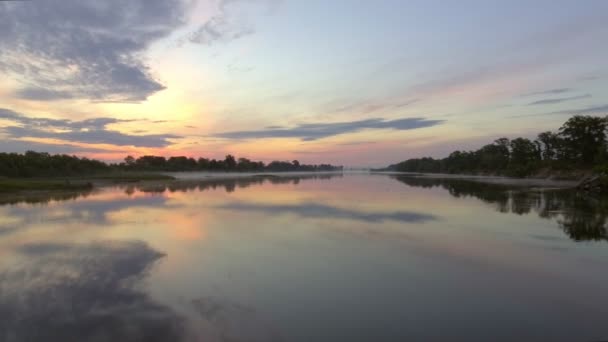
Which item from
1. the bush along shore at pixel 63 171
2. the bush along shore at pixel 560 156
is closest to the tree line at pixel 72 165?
the bush along shore at pixel 63 171

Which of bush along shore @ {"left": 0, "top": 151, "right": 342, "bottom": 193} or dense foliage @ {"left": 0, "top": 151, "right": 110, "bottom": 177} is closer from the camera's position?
bush along shore @ {"left": 0, "top": 151, "right": 342, "bottom": 193}

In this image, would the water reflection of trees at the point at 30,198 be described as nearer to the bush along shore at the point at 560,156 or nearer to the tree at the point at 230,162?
the bush along shore at the point at 560,156

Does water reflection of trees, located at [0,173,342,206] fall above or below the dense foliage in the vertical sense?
below

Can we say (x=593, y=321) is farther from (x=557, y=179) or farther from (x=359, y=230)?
(x=557, y=179)

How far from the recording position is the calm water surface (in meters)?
6.14

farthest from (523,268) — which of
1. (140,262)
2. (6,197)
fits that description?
(6,197)

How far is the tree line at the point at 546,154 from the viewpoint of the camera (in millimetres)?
64375

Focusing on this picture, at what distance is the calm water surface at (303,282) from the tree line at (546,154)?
123 ft

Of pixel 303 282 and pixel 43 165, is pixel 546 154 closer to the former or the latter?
pixel 303 282

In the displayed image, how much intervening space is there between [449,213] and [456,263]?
12.0 meters

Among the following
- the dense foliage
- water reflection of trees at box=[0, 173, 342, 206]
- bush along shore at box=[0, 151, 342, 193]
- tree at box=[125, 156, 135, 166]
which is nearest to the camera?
water reflection of trees at box=[0, 173, 342, 206]

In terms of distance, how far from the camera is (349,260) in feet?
34.8

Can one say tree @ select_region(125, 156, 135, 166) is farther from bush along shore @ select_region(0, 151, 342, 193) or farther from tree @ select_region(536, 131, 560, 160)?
tree @ select_region(536, 131, 560, 160)

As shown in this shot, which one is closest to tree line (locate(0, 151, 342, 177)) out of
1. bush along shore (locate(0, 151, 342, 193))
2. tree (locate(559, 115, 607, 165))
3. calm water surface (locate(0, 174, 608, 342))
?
bush along shore (locate(0, 151, 342, 193))
